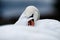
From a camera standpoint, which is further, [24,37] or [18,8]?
[18,8]

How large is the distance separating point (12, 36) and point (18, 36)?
0.12 feet

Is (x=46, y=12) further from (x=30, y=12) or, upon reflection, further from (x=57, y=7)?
(x=30, y=12)

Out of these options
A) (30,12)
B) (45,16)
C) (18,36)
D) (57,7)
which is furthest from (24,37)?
(57,7)

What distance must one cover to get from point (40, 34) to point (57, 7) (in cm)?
140

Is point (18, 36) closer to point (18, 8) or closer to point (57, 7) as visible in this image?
point (18, 8)

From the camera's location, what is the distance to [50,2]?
6.46 feet

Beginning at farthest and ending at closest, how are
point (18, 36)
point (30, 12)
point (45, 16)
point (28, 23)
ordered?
point (45, 16)
point (30, 12)
point (28, 23)
point (18, 36)

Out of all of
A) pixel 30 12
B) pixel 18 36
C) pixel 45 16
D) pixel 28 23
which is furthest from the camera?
pixel 45 16

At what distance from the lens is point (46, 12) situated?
1.94 m

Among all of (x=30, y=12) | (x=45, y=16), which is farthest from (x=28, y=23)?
(x=45, y=16)

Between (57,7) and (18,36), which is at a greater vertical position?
(57,7)

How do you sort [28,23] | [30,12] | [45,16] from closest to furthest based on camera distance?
1. [28,23]
2. [30,12]
3. [45,16]

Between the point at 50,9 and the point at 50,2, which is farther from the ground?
the point at 50,2

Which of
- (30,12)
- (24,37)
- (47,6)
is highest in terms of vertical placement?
(47,6)
